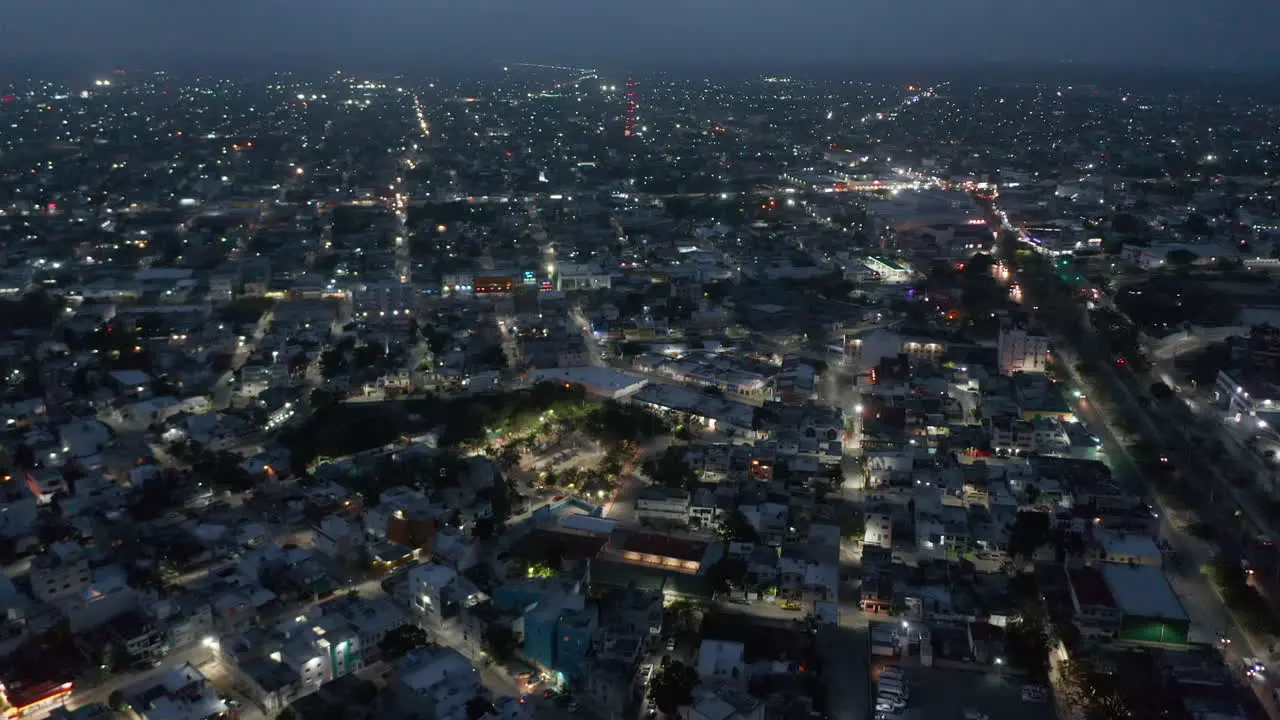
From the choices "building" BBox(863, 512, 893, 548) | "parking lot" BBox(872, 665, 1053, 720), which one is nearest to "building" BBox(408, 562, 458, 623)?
"parking lot" BBox(872, 665, 1053, 720)

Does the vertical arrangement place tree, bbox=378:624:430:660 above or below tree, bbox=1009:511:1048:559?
below

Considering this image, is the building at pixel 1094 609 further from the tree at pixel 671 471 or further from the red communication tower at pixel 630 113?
the red communication tower at pixel 630 113

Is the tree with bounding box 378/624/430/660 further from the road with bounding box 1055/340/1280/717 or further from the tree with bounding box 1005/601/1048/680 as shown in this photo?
the road with bounding box 1055/340/1280/717

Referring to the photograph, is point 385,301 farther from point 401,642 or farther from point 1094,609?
point 1094,609

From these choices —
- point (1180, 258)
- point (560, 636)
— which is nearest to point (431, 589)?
point (560, 636)

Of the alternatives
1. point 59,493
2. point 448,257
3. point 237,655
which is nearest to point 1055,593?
point 237,655

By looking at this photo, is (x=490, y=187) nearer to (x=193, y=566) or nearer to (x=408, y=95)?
(x=193, y=566)

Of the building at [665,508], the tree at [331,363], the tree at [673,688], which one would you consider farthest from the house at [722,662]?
the tree at [331,363]
